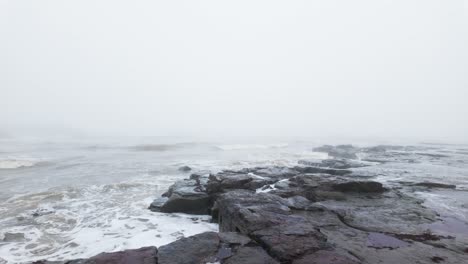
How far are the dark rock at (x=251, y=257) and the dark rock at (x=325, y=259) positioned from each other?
437mm

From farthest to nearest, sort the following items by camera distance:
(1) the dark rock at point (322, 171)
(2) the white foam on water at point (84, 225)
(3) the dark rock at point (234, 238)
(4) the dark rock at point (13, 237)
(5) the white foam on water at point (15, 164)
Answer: (5) the white foam on water at point (15, 164)
(1) the dark rock at point (322, 171)
(4) the dark rock at point (13, 237)
(2) the white foam on water at point (84, 225)
(3) the dark rock at point (234, 238)

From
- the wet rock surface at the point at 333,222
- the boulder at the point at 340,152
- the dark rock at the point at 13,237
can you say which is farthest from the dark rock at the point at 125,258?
the boulder at the point at 340,152

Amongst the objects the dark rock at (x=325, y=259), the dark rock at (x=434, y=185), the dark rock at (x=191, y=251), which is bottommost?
the dark rock at (x=434, y=185)

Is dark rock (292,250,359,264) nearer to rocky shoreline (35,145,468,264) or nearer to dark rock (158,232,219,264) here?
rocky shoreline (35,145,468,264)

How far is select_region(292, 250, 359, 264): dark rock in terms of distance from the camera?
4058mm

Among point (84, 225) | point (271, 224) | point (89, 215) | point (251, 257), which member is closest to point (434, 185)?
point (271, 224)

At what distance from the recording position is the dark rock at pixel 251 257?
→ 4.18 meters

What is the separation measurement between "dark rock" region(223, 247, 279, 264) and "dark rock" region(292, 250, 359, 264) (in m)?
0.44

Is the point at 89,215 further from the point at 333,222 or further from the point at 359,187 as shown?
the point at 359,187

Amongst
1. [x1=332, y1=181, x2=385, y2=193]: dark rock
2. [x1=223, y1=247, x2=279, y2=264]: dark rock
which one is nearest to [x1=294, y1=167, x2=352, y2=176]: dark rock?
[x1=332, y1=181, x2=385, y2=193]: dark rock

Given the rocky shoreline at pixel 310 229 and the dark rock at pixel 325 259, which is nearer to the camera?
the dark rock at pixel 325 259

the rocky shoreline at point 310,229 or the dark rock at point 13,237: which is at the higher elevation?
the rocky shoreline at point 310,229

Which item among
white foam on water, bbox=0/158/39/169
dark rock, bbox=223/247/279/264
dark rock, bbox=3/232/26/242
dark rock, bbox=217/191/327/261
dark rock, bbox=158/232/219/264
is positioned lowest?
dark rock, bbox=3/232/26/242

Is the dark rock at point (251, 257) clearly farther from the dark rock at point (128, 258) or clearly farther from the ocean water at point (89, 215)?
the ocean water at point (89, 215)
